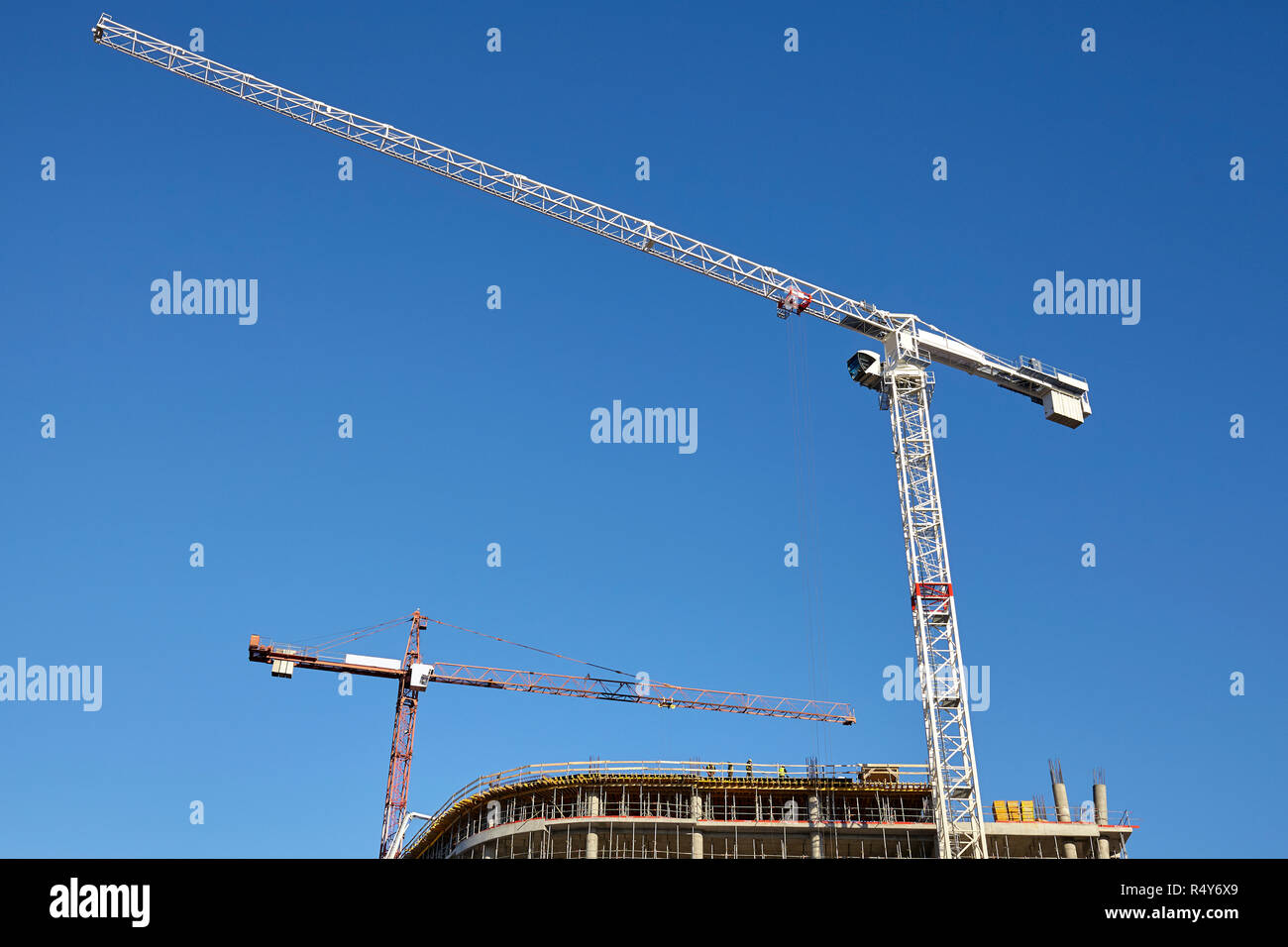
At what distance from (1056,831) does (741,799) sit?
18.5 m

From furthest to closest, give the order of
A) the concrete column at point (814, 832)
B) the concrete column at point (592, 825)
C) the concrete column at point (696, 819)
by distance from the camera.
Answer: the concrete column at point (814, 832), the concrete column at point (696, 819), the concrete column at point (592, 825)

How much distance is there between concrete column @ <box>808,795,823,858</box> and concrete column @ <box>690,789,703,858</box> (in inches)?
246

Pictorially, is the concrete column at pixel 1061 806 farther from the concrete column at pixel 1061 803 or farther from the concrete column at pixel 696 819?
the concrete column at pixel 696 819

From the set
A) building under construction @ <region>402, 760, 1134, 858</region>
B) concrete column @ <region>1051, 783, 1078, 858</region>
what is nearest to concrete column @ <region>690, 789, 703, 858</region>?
building under construction @ <region>402, 760, 1134, 858</region>

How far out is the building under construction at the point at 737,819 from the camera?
67.0 m

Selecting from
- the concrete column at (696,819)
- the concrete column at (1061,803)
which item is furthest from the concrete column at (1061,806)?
the concrete column at (696,819)

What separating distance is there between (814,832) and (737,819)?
4.38 m

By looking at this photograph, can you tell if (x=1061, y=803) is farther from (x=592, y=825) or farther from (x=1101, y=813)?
(x=592, y=825)

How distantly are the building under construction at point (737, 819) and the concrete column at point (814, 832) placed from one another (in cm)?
6

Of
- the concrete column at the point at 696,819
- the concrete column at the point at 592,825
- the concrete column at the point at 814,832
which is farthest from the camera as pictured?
the concrete column at the point at 814,832

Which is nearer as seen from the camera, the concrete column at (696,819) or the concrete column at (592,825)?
the concrete column at (592,825)
